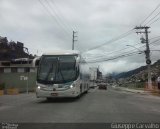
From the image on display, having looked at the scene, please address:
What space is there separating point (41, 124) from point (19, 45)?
3324 inches

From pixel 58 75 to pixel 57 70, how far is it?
0.39 metres

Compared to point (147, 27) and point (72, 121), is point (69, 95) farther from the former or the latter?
point (147, 27)

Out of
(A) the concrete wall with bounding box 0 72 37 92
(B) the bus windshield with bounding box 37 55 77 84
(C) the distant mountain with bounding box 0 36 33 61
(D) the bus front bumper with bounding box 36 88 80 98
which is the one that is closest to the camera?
(D) the bus front bumper with bounding box 36 88 80 98

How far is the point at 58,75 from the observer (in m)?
26.9

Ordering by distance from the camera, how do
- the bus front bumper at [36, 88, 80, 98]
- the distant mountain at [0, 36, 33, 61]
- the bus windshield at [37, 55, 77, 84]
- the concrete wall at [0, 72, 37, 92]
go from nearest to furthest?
the bus front bumper at [36, 88, 80, 98], the bus windshield at [37, 55, 77, 84], the concrete wall at [0, 72, 37, 92], the distant mountain at [0, 36, 33, 61]

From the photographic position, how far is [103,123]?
47.5 ft

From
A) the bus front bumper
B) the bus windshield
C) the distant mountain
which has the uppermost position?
the distant mountain

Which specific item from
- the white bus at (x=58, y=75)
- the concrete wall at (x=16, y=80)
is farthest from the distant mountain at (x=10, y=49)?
the white bus at (x=58, y=75)

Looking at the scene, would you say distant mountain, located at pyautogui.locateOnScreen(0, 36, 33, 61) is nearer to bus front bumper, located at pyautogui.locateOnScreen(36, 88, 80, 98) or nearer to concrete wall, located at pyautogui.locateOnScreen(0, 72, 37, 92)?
concrete wall, located at pyautogui.locateOnScreen(0, 72, 37, 92)

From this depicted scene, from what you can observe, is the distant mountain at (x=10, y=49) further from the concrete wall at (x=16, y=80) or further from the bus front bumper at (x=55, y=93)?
the bus front bumper at (x=55, y=93)

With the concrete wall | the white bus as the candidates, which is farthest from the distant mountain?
the white bus

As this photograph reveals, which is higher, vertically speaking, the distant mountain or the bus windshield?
the distant mountain


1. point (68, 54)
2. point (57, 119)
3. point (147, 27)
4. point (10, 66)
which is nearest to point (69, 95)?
point (68, 54)

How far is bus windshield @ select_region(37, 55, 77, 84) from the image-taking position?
26.8m
